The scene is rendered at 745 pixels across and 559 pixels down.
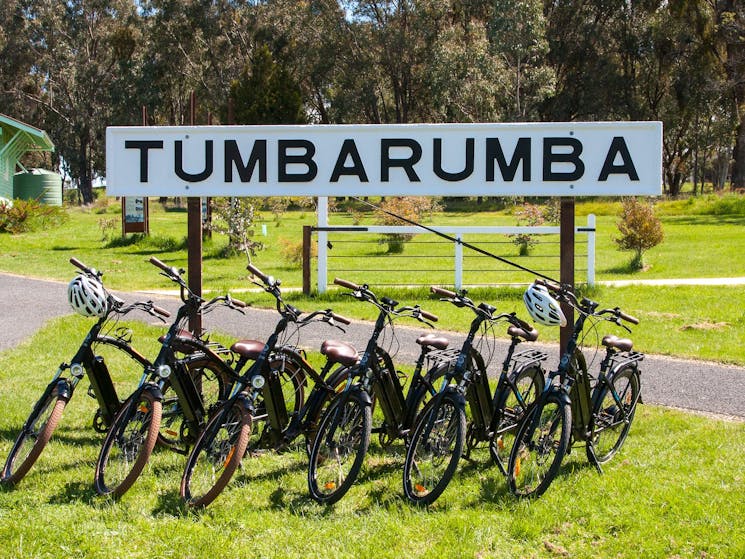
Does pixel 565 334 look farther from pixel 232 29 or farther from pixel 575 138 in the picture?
pixel 232 29

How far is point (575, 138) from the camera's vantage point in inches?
243

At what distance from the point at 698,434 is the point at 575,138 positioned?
2.20 m

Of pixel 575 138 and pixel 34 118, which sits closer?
pixel 575 138

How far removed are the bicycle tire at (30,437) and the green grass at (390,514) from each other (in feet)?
0.34

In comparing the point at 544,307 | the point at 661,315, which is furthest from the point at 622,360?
the point at 661,315

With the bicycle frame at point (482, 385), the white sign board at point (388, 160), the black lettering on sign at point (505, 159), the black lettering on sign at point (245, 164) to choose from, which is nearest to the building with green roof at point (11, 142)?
the white sign board at point (388, 160)

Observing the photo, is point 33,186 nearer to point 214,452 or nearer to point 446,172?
point 446,172

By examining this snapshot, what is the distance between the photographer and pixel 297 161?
6332mm

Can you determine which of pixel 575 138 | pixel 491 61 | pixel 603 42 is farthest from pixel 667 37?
pixel 575 138

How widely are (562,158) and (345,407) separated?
240cm

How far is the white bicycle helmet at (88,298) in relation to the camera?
5.41 metres

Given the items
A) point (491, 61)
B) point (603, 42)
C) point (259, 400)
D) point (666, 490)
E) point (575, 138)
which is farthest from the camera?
point (603, 42)

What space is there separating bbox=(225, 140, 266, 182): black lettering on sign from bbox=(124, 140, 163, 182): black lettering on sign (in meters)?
0.48

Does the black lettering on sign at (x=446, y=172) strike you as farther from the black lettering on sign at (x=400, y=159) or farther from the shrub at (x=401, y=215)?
the shrub at (x=401, y=215)
